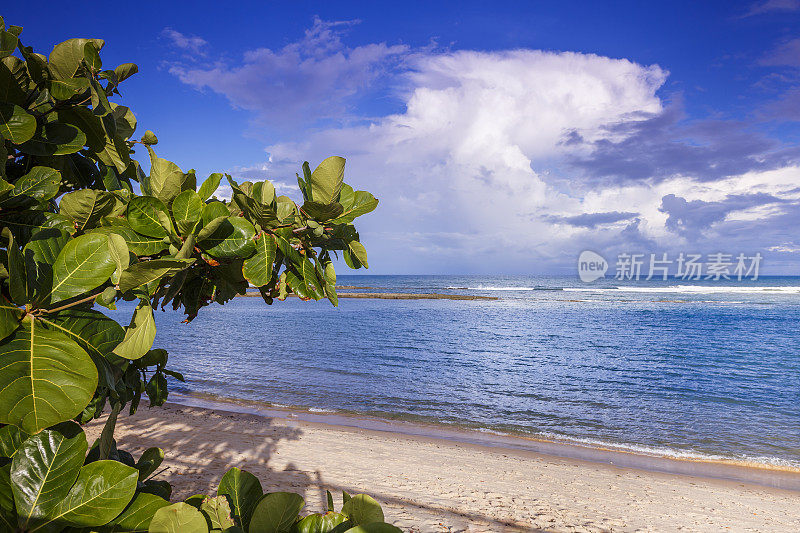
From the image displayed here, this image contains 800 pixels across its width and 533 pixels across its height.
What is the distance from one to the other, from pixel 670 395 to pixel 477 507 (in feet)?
33.6

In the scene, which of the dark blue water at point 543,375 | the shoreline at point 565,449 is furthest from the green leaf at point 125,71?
the dark blue water at point 543,375

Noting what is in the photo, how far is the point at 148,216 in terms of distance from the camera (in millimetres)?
784

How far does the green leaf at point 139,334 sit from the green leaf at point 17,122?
480mm

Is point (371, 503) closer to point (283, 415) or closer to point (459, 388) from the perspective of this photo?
point (283, 415)

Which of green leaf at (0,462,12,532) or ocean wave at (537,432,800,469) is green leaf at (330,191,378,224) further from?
ocean wave at (537,432,800,469)

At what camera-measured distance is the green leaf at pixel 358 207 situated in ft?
3.14

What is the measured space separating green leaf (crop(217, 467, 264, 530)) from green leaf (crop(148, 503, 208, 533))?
14 centimetres

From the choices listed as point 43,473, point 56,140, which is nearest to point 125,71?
point 56,140

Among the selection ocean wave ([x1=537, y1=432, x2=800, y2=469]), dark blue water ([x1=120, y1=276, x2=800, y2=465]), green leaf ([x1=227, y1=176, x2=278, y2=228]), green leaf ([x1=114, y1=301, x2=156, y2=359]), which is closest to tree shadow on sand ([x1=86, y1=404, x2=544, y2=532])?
dark blue water ([x1=120, y1=276, x2=800, y2=465])

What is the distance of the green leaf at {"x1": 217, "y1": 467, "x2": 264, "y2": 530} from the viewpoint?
76 cm

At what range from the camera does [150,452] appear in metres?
1.25

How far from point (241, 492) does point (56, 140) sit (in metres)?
0.86

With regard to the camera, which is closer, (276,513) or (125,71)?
(276,513)

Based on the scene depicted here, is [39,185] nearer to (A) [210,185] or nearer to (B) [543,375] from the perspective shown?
(A) [210,185]
